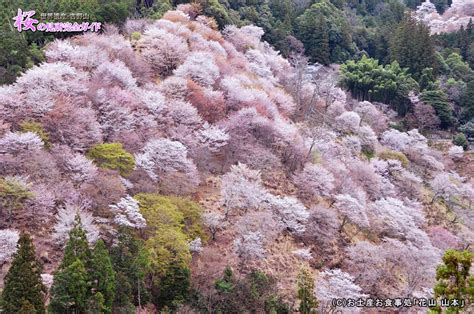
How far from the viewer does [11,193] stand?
2147cm

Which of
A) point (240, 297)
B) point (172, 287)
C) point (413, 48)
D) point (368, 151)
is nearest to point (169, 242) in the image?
point (172, 287)

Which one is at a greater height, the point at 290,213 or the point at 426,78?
the point at 290,213

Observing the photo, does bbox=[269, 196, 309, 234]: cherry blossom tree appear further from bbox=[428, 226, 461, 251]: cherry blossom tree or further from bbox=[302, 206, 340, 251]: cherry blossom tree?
bbox=[428, 226, 461, 251]: cherry blossom tree

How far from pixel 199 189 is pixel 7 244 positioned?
12.0 meters

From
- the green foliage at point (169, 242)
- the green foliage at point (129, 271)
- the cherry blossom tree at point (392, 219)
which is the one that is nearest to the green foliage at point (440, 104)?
the cherry blossom tree at point (392, 219)

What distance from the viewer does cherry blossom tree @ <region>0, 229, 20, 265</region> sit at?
20031mm

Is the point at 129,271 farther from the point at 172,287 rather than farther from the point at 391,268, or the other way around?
the point at 391,268

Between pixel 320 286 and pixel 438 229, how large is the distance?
1411 centimetres

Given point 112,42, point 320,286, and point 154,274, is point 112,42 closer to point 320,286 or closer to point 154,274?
point 154,274

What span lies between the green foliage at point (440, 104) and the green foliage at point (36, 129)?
3921cm

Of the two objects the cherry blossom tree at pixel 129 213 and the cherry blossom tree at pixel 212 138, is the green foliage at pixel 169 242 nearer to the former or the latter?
the cherry blossom tree at pixel 129 213

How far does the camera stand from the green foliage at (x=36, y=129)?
2545cm

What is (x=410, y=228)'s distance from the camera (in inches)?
1298

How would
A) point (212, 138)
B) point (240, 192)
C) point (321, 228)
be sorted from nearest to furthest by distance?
point (240, 192) < point (321, 228) < point (212, 138)
